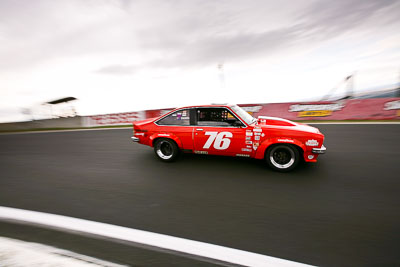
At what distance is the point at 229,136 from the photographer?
3781 mm

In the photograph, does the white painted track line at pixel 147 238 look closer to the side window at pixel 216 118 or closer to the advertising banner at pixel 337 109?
the side window at pixel 216 118

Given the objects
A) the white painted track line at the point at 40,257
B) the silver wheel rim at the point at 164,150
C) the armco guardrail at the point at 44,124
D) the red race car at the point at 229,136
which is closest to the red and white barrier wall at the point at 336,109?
the armco guardrail at the point at 44,124

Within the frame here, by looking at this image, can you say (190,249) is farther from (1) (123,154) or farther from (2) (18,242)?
(1) (123,154)

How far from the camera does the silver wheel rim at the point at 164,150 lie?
4527mm

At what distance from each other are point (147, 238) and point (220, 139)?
2.38 m

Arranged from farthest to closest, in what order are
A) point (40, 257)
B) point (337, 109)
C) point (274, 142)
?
point (337, 109), point (274, 142), point (40, 257)

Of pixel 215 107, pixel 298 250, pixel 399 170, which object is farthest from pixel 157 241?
pixel 399 170

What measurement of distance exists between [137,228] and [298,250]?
181 centimetres

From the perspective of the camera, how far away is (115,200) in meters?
2.88

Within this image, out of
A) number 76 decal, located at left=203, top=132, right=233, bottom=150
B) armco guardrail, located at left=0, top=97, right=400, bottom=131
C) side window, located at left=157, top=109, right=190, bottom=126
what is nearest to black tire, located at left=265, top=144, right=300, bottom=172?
number 76 decal, located at left=203, top=132, right=233, bottom=150

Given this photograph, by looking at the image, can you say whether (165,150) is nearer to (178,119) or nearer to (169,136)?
(169,136)

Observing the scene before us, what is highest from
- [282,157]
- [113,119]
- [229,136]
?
[113,119]

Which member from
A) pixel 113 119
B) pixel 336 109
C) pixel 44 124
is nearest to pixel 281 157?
pixel 336 109

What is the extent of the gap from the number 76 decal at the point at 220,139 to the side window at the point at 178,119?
625 millimetres
